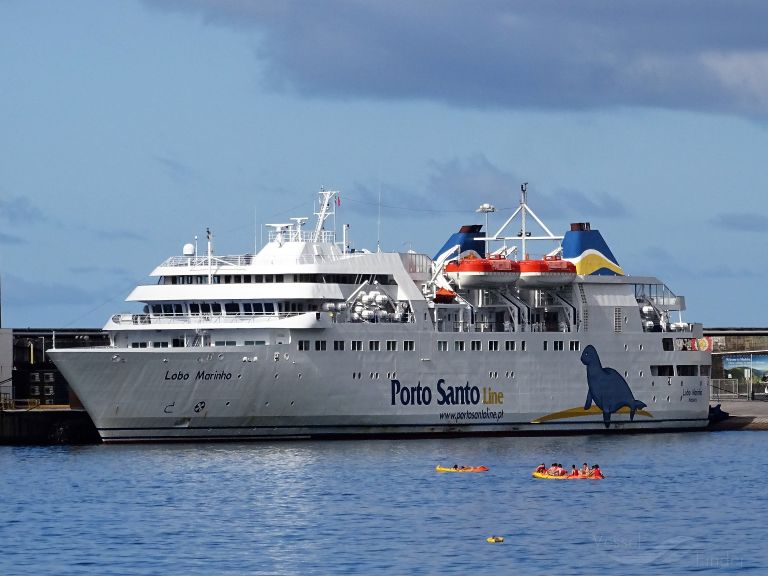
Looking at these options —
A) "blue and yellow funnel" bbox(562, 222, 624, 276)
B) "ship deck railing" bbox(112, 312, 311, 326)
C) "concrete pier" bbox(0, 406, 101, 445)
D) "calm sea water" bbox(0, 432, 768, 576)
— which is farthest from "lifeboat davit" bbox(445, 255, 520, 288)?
"concrete pier" bbox(0, 406, 101, 445)

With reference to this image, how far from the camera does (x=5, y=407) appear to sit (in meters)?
76.9

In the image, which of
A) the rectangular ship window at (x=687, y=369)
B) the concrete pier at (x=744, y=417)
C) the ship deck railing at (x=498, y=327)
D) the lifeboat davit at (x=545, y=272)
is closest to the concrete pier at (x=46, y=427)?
the ship deck railing at (x=498, y=327)

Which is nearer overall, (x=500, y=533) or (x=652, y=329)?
(x=500, y=533)

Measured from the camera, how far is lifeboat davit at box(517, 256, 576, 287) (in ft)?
Answer: 251

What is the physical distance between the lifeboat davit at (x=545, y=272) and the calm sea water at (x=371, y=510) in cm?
789

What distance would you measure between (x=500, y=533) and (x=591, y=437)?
102 ft

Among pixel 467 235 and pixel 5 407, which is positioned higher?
pixel 467 235

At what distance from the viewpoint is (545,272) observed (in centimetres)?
7681

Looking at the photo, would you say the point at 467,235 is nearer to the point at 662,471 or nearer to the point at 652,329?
the point at 652,329

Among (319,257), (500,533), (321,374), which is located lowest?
(500,533)

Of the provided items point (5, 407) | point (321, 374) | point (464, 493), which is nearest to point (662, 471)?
point (464, 493)

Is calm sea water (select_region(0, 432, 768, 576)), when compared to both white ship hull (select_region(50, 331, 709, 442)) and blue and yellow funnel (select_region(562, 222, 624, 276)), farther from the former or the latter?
blue and yellow funnel (select_region(562, 222, 624, 276))

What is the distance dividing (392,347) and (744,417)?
2281 centimetres

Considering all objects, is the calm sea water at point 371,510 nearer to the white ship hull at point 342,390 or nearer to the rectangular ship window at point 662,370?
the white ship hull at point 342,390
